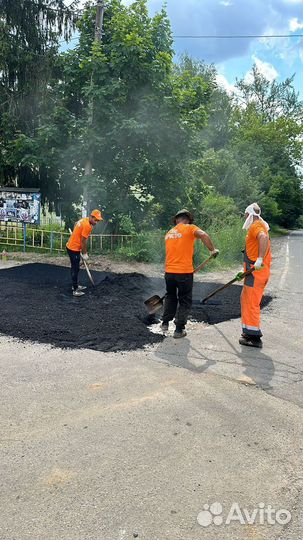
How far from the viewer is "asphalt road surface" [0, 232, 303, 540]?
2.40 metres

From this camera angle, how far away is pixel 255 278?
529 cm

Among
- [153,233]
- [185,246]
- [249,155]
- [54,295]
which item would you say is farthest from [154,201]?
[249,155]

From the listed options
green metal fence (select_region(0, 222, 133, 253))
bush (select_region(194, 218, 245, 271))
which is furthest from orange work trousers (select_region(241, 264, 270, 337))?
green metal fence (select_region(0, 222, 133, 253))

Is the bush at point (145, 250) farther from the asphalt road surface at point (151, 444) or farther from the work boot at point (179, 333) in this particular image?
the asphalt road surface at point (151, 444)

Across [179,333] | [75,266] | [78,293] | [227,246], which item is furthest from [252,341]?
[227,246]

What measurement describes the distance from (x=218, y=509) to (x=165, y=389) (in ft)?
5.24

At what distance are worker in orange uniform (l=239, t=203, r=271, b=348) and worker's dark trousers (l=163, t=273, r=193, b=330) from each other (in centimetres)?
75

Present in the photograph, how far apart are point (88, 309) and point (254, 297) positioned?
278 cm

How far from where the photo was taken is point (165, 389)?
4059 millimetres

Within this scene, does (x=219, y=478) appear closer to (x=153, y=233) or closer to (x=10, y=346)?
(x=10, y=346)

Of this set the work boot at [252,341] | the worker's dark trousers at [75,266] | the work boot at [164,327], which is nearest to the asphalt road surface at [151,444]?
the work boot at [252,341]

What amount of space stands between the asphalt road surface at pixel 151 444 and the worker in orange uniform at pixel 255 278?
314 millimetres

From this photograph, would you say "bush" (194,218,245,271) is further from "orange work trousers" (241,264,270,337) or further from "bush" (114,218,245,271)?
"orange work trousers" (241,264,270,337)

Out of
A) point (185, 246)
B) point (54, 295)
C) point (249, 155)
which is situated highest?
point (249, 155)
